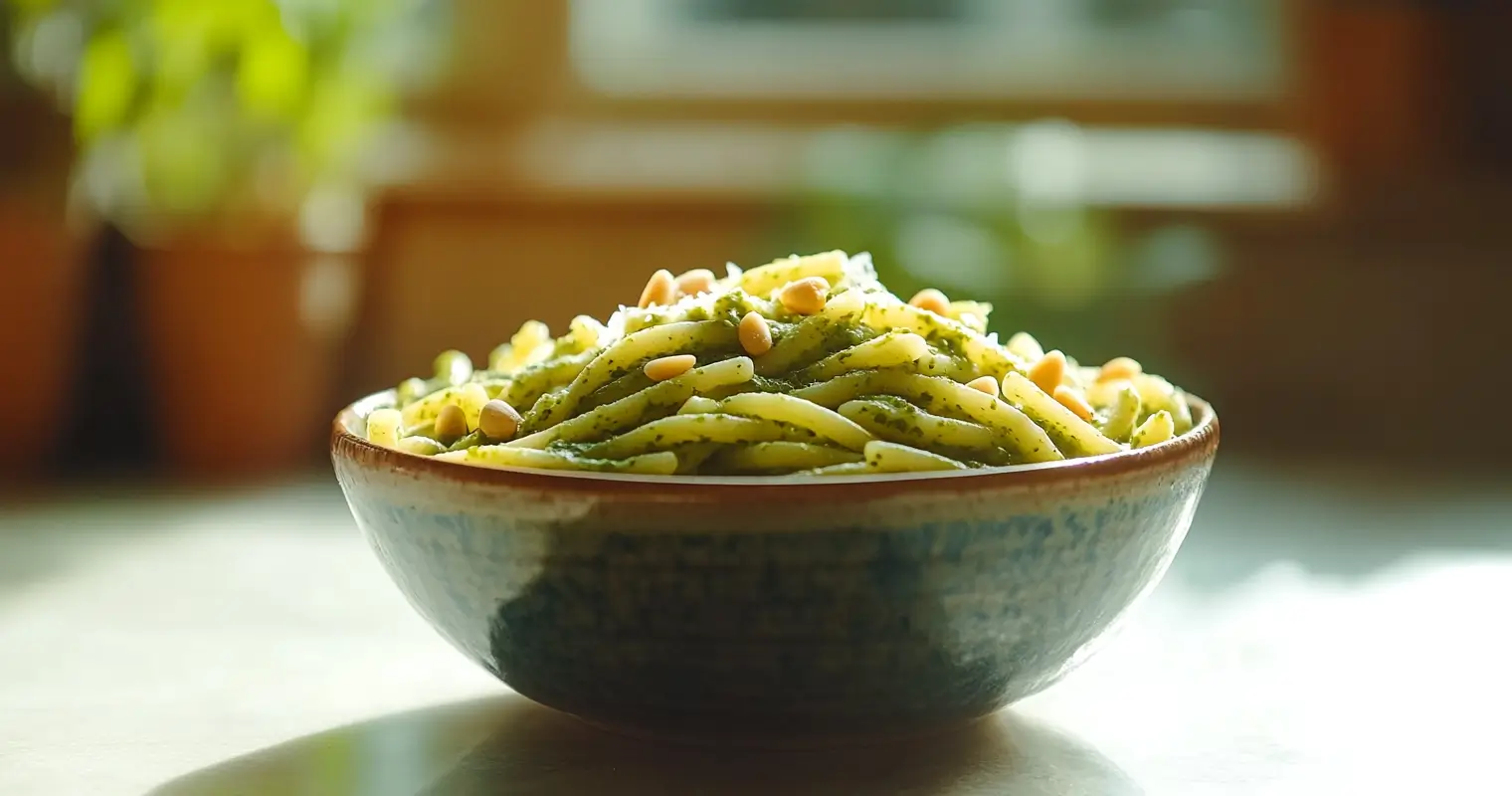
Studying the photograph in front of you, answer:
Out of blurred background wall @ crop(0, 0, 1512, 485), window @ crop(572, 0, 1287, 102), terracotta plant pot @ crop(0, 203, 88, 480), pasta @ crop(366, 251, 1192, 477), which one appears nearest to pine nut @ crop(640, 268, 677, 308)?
pasta @ crop(366, 251, 1192, 477)

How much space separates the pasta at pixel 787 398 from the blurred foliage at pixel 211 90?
1100mm

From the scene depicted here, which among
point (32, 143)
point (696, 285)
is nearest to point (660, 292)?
point (696, 285)

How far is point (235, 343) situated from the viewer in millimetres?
1909

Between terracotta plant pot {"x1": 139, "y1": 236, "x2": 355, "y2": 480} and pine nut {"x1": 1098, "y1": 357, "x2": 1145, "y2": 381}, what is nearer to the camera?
pine nut {"x1": 1098, "y1": 357, "x2": 1145, "y2": 381}

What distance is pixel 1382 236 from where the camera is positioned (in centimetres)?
203

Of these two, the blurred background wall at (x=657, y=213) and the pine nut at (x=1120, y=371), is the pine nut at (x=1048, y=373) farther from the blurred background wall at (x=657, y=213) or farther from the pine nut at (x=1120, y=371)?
the blurred background wall at (x=657, y=213)

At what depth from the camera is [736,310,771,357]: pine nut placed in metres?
0.82

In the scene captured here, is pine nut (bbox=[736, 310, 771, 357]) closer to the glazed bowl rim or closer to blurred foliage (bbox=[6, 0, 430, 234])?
the glazed bowl rim

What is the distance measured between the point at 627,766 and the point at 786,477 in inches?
7.8

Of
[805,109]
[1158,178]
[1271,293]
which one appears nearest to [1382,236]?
[1271,293]

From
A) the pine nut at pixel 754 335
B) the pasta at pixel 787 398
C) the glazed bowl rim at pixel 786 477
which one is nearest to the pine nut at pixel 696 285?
the pasta at pixel 787 398

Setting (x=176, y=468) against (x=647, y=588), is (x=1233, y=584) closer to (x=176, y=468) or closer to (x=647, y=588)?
(x=647, y=588)

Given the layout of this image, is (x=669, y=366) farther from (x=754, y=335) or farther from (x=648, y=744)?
(x=648, y=744)

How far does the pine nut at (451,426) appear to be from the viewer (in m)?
0.85
